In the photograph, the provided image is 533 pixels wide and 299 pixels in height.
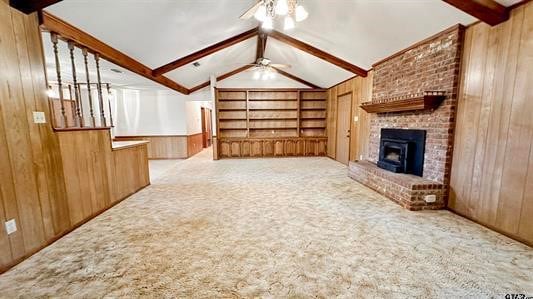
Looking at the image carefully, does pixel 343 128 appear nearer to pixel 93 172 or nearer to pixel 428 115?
pixel 428 115

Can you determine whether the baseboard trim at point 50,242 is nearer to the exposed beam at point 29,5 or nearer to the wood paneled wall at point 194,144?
the exposed beam at point 29,5

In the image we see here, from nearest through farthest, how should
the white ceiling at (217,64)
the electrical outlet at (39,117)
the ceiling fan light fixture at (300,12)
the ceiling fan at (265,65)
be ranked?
the electrical outlet at (39,117)
the ceiling fan light fixture at (300,12)
the ceiling fan at (265,65)
the white ceiling at (217,64)

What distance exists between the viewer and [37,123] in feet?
7.50

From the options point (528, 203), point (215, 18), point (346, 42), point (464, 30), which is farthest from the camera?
point (346, 42)

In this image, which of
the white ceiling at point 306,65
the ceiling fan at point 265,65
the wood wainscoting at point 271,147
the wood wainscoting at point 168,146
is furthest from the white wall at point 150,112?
the white ceiling at point 306,65

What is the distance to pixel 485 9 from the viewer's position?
2414mm

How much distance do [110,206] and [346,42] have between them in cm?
509

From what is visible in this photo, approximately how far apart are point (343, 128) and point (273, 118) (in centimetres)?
252

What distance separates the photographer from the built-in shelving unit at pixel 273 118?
8086 mm

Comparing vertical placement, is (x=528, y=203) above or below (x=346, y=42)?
below

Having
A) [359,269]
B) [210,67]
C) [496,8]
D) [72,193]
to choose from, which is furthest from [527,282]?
[210,67]

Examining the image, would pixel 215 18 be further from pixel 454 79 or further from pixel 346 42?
pixel 454 79

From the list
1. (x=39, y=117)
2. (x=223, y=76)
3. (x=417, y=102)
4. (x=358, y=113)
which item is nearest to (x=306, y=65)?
(x=358, y=113)

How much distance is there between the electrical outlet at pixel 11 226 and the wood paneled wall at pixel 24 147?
3cm
